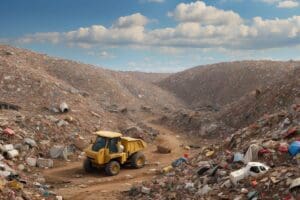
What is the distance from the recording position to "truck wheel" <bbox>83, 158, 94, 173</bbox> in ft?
54.3

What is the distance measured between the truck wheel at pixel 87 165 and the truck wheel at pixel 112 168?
0.86m

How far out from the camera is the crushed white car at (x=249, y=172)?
10.2m

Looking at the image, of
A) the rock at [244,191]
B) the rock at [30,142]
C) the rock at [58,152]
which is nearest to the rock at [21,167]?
the rock at [30,142]

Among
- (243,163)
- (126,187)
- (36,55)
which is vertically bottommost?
(126,187)

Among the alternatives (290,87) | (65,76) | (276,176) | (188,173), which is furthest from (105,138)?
(65,76)

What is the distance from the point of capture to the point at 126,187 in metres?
14.5

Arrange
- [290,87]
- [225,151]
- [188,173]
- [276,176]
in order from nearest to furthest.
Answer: [276,176], [188,173], [225,151], [290,87]

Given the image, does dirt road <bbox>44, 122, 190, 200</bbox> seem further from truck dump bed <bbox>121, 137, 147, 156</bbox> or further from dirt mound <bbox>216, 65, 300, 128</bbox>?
dirt mound <bbox>216, 65, 300, 128</bbox>

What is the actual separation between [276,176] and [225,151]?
14.2ft

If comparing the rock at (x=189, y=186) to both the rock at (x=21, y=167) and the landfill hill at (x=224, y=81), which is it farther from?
the landfill hill at (x=224, y=81)

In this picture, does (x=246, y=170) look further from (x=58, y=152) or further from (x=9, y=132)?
(x=9, y=132)

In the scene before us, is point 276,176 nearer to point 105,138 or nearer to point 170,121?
point 105,138

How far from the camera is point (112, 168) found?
1616 cm

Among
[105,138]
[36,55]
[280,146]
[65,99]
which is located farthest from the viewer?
[36,55]
